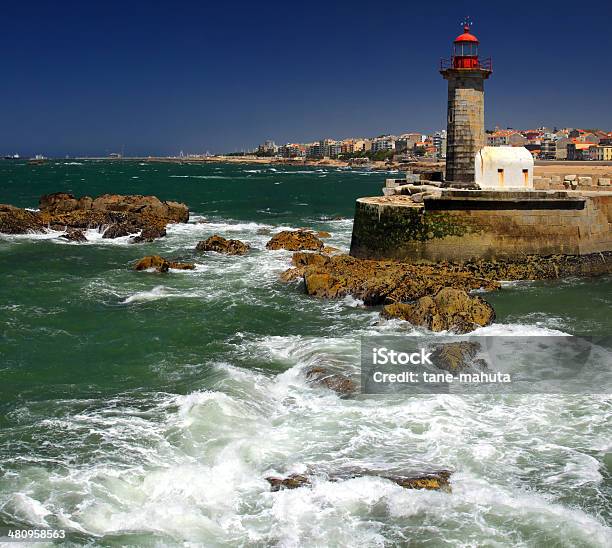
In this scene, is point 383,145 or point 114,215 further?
point 383,145

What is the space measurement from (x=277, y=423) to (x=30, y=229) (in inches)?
811

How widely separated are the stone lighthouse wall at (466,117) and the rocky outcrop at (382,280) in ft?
18.8

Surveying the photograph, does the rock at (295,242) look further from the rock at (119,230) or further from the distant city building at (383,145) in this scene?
the distant city building at (383,145)

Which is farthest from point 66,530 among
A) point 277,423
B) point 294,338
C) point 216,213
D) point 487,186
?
point 216,213

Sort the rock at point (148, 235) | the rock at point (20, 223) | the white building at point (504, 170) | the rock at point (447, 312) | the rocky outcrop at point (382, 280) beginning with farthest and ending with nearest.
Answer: the rock at point (20, 223), the rock at point (148, 235), the white building at point (504, 170), the rocky outcrop at point (382, 280), the rock at point (447, 312)

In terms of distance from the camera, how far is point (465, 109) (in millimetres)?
22031

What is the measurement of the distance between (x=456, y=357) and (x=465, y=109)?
13.2 metres

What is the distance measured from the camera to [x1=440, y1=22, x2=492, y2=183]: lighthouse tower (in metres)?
21.9

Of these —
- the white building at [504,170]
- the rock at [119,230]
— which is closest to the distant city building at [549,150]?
the rock at [119,230]

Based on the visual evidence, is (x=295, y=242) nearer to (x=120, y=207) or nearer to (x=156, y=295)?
(x=156, y=295)

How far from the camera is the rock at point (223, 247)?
21.8 metres

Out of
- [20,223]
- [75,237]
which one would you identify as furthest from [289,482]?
[20,223]

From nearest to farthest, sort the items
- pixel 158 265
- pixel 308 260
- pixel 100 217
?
pixel 308 260, pixel 158 265, pixel 100 217

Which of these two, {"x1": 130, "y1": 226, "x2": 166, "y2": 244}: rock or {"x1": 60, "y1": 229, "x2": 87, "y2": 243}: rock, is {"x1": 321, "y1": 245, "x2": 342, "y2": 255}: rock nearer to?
{"x1": 130, "y1": 226, "x2": 166, "y2": 244}: rock
